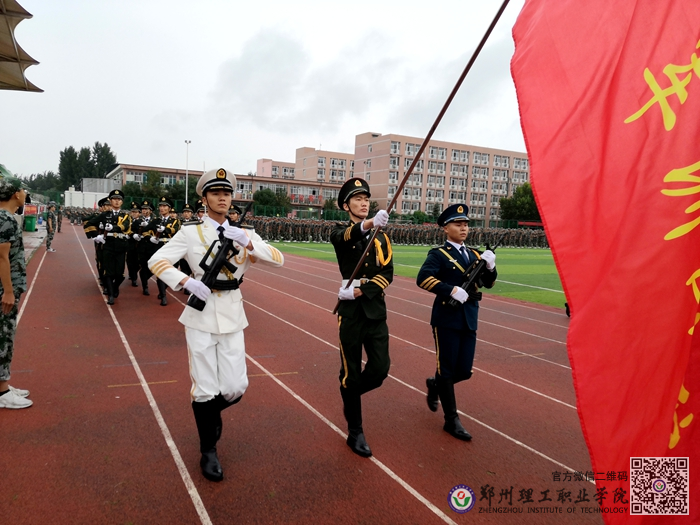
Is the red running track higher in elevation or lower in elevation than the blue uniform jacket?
lower

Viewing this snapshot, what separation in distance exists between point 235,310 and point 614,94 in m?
2.68

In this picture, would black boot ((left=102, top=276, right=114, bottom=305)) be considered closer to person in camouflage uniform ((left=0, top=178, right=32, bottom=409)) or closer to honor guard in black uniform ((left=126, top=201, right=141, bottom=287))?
honor guard in black uniform ((left=126, top=201, right=141, bottom=287))

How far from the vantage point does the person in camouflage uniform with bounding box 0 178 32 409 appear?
4.23 m

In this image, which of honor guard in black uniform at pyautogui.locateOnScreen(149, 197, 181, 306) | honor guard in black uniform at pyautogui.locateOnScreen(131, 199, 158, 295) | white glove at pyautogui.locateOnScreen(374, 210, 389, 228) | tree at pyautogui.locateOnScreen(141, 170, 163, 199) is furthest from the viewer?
tree at pyautogui.locateOnScreen(141, 170, 163, 199)

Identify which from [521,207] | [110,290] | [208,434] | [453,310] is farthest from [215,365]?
[521,207]

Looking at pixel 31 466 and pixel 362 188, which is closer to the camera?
pixel 31 466

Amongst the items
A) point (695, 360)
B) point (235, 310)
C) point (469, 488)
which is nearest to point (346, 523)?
point (469, 488)

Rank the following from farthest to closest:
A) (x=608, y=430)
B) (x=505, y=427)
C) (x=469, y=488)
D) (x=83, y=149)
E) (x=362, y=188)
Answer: (x=83, y=149), (x=505, y=427), (x=362, y=188), (x=469, y=488), (x=608, y=430)

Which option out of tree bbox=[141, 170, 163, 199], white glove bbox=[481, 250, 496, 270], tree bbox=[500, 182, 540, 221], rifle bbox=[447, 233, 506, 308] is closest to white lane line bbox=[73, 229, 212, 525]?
rifle bbox=[447, 233, 506, 308]

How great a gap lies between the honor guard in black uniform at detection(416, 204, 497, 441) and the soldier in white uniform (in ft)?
5.40

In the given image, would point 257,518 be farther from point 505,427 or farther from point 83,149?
point 83,149

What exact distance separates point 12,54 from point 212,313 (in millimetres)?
8995

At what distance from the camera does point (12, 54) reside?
9.37 meters

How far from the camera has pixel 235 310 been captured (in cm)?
361
